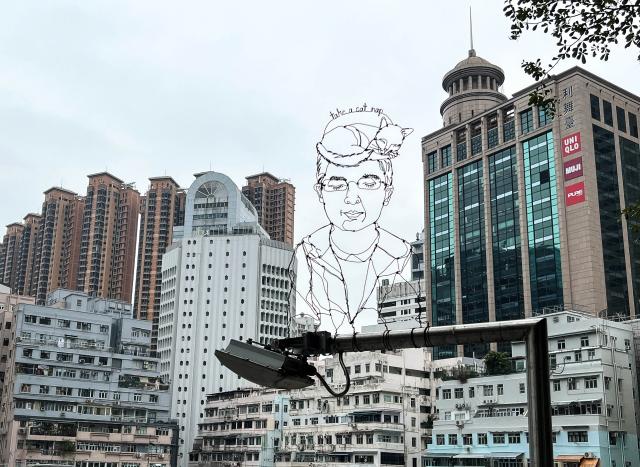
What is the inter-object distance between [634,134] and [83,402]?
63289 mm

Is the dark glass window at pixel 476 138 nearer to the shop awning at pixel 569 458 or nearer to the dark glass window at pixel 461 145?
the dark glass window at pixel 461 145

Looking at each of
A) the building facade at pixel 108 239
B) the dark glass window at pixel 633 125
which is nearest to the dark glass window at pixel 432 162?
the dark glass window at pixel 633 125

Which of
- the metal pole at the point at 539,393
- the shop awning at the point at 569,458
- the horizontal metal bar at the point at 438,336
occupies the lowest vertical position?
the shop awning at the point at 569,458

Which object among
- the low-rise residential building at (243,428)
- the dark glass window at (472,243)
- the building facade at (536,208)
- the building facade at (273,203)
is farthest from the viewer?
the building facade at (273,203)

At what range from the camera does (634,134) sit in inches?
3147

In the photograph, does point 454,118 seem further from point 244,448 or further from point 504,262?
point 244,448

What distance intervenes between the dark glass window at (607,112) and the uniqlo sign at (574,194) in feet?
29.3

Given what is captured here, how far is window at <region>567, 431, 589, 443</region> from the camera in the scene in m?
43.5

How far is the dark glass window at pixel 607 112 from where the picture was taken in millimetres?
76500

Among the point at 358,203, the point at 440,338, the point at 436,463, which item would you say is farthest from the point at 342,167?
the point at 436,463

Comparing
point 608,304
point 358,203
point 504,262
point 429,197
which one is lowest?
point 358,203

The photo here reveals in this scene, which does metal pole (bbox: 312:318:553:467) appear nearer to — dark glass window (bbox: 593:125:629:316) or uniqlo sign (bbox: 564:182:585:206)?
dark glass window (bbox: 593:125:629:316)

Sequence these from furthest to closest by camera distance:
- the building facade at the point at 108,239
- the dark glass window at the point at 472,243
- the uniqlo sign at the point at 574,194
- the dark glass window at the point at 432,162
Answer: the building facade at the point at 108,239 < the dark glass window at the point at 432,162 < the dark glass window at the point at 472,243 < the uniqlo sign at the point at 574,194

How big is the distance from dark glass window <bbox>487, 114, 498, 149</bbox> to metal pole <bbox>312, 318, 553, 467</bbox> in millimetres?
81106
